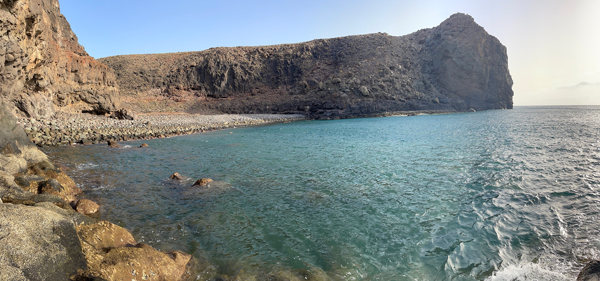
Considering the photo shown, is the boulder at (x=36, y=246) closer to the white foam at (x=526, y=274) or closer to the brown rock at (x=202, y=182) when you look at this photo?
the brown rock at (x=202, y=182)

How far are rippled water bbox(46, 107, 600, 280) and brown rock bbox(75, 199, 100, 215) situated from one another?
0.90ft

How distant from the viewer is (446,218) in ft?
20.6

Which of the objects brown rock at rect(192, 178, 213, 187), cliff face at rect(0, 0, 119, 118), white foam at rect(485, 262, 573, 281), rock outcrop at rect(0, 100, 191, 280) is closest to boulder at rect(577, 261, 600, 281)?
white foam at rect(485, 262, 573, 281)

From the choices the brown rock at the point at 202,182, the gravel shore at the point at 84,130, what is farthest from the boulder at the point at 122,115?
the brown rock at the point at 202,182

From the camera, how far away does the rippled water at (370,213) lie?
4590mm

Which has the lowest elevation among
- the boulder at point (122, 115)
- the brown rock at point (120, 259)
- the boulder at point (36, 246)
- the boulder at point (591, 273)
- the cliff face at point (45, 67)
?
the boulder at point (591, 273)

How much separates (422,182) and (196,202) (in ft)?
22.5

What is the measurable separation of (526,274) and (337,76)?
55.8 meters

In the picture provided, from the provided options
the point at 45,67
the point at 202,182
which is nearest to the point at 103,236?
the point at 202,182

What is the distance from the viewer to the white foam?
13.8ft

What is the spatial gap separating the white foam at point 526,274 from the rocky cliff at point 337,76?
1871 inches

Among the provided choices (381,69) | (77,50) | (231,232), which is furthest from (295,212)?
(381,69)

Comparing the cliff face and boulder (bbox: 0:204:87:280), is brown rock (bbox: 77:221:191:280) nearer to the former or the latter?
boulder (bbox: 0:204:87:280)

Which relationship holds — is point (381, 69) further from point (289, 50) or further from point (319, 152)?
point (319, 152)
